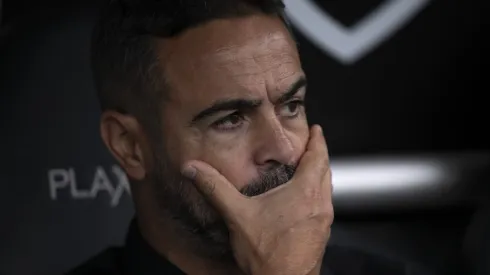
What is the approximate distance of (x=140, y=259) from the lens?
926 mm

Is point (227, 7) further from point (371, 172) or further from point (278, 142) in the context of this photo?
point (371, 172)

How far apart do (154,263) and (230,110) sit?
22 cm

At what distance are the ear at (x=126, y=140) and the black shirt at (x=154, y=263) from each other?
0.08 m

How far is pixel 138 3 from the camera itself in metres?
0.87

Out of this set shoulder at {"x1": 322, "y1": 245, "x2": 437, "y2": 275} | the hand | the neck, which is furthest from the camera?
shoulder at {"x1": 322, "y1": 245, "x2": 437, "y2": 275}

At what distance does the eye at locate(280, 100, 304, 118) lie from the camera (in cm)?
86

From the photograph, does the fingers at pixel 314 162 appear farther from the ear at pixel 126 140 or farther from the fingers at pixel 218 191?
the ear at pixel 126 140

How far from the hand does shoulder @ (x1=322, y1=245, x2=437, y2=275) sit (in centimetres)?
22

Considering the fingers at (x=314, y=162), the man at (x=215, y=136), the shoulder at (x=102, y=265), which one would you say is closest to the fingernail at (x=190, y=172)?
the man at (x=215, y=136)

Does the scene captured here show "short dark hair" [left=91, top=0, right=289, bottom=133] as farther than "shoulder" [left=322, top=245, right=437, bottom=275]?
No

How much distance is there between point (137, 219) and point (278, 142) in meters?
0.24

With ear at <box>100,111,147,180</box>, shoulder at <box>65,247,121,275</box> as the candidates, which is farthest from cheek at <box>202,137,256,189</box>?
shoulder at <box>65,247,121,275</box>

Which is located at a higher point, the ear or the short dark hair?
the short dark hair

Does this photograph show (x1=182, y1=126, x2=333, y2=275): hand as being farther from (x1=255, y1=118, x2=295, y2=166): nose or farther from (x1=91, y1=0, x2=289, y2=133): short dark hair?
(x1=91, y1=0, x2=289, y2=133): short dark hair
